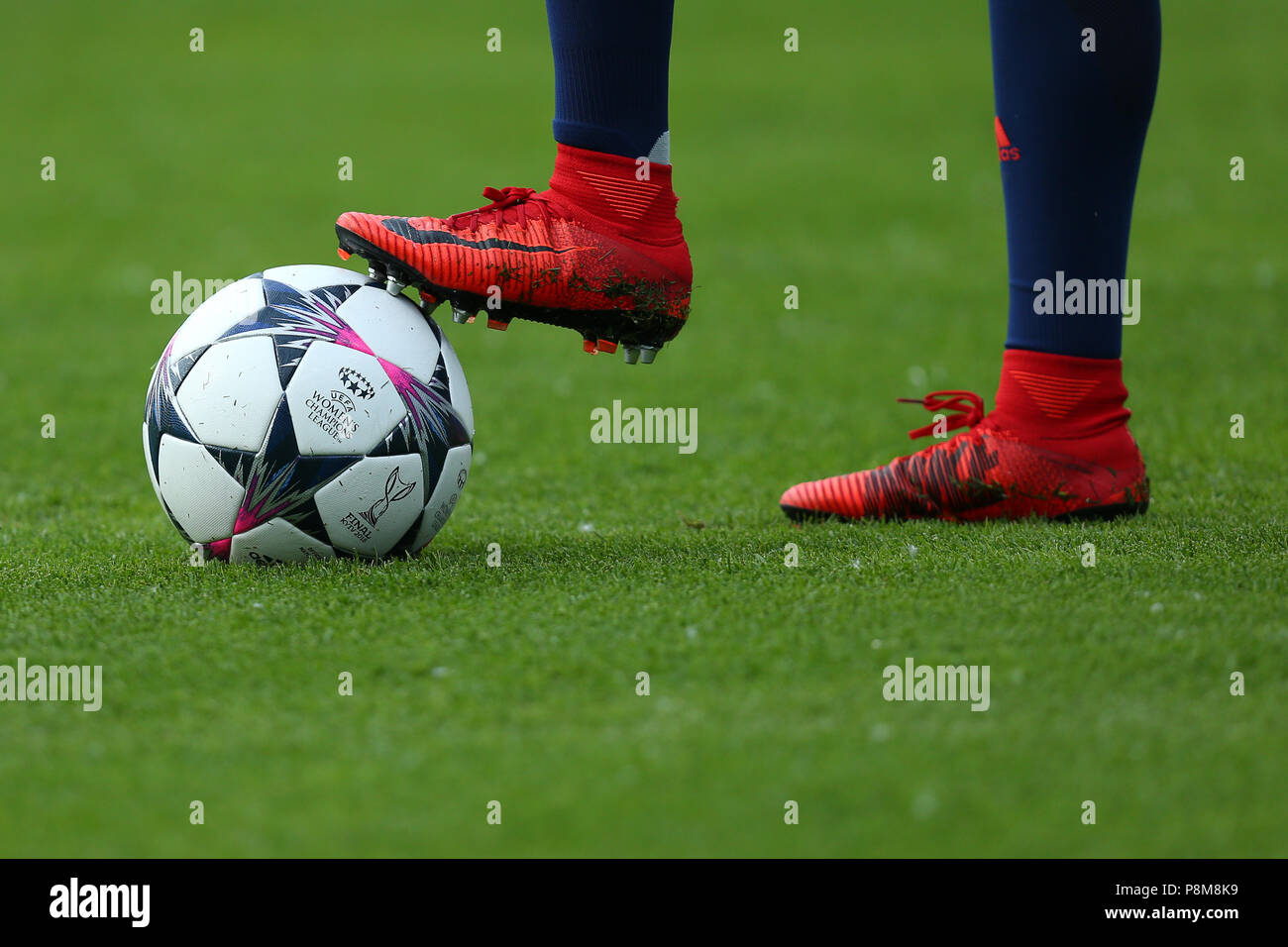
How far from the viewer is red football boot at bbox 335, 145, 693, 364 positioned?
11.8ft

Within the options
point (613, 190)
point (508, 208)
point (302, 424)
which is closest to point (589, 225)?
point (613, 190)

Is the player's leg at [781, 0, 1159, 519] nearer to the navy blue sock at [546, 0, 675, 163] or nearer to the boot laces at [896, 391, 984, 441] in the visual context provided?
the boot laces at [896, 391, 984, 441]

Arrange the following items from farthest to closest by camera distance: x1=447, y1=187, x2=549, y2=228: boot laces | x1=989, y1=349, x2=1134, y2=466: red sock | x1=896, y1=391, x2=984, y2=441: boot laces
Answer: x1=896, y1=391, x2=984, y2=441: boot laces, x1=989, y1=349, x2=1134, y2=466: red sock, x1=447, y1=187, x2=549, y2=228: boot laces

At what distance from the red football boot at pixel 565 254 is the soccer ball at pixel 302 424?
145 millimetres

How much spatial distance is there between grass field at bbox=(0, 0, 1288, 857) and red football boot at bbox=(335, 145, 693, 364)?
66 centimetres

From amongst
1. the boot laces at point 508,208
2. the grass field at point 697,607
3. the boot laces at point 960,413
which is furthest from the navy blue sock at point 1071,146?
the boot laces at point 508,208

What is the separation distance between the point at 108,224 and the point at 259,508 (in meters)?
8.19

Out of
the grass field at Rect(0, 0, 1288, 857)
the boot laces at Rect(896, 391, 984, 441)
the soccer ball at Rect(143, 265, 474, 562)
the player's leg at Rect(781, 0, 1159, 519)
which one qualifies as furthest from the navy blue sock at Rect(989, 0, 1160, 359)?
the soccer ball at Rect(143, 265, 474, 562)

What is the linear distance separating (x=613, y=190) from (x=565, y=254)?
244 millimetres

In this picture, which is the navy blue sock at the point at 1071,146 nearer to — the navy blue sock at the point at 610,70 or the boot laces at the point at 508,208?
the navy blue sock at the point at 610,70

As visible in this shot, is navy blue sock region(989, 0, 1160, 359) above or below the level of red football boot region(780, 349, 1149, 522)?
above

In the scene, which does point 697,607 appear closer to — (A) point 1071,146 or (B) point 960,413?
(B) point 960,413

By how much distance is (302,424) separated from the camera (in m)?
3.42

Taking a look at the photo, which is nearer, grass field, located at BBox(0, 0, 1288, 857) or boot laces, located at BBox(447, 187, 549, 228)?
grass field, located at BBox(0, 0, 1288, 857)
